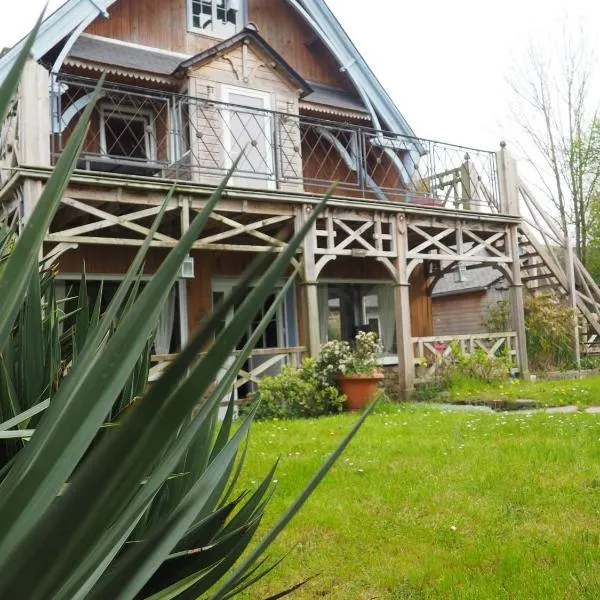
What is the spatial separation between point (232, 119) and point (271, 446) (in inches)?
252

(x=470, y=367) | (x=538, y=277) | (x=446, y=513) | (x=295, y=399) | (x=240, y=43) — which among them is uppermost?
(x=240, y=43)

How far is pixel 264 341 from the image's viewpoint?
476 inches

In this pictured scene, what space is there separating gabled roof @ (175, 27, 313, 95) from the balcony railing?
0.62m

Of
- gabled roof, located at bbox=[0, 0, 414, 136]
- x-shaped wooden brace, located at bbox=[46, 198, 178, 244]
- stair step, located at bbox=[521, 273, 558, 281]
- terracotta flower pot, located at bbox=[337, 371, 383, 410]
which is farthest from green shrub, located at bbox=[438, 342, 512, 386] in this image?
x-shaped wooden brace, located at bbox=[46, 198, 178, 244]

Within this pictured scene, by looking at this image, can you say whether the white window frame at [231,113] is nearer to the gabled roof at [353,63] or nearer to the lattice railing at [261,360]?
the gabled roof at [353,63]

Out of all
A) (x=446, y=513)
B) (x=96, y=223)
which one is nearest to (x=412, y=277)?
(x=96, y=223)

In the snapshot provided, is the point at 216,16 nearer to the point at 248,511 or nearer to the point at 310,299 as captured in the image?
the point at 310,299

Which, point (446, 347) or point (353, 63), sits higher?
point (353, 63)

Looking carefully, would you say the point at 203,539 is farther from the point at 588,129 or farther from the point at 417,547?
the point at 588,129

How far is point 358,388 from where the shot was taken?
8773mm

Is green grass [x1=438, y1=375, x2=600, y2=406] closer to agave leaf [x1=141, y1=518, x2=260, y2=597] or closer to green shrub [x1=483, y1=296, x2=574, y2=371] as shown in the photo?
green shrub [x1=483, y1=296, x2=574, y2=371]

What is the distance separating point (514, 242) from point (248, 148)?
4939mm

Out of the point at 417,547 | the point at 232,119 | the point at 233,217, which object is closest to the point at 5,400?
the point at 417,547

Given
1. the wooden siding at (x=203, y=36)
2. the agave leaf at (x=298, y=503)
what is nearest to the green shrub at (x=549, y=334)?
the wooden siding at (x=203, y=36)
